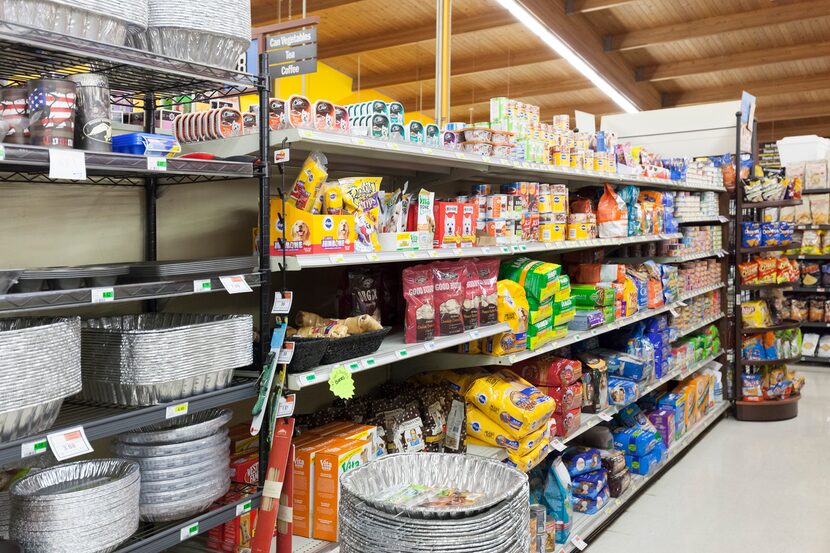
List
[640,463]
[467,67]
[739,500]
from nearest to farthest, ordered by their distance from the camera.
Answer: [739,500] < [640,463] < [467,67]

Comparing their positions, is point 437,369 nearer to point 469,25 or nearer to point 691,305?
point 691,305

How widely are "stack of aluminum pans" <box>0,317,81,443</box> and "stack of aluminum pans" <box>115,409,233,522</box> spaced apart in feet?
1.18

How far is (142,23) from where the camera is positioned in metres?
1.89

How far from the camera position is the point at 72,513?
1.67m

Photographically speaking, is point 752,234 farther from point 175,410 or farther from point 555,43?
point 175,410

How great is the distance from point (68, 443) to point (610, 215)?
3535mm

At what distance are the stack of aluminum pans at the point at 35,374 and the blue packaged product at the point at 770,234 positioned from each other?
634 cm

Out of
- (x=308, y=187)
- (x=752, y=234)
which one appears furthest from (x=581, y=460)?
(x=752, y=234)

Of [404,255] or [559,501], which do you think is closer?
[404,255]

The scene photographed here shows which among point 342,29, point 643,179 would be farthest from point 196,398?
point 342,29

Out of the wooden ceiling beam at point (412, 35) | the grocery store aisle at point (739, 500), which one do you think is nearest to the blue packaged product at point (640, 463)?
the grocery store aisle at point (739, 500)


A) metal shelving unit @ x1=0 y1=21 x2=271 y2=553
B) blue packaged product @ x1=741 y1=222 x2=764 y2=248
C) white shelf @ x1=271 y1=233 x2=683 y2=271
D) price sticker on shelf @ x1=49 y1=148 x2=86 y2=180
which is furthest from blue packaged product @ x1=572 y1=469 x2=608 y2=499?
blue packaged product @ x1=741 y1=222 x2=764 y2=248

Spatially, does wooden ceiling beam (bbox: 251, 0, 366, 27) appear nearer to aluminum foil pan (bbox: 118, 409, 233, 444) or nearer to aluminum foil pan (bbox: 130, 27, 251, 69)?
aluminum foil pan (bbox: 130, 27, 251, 69)

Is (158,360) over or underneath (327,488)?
over
